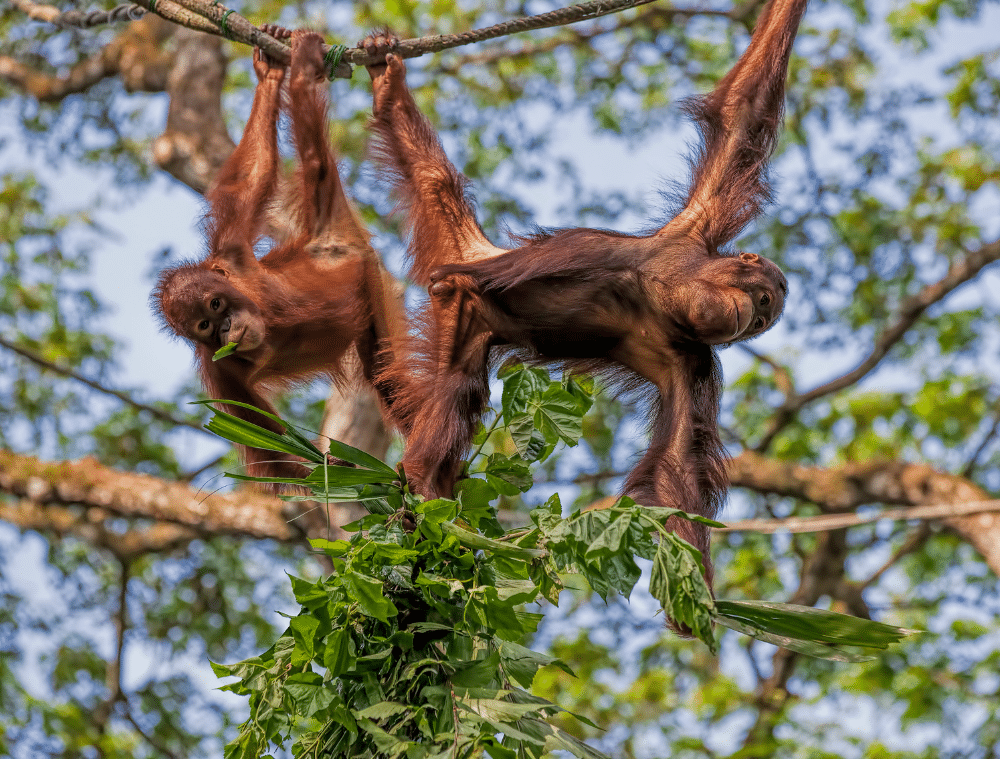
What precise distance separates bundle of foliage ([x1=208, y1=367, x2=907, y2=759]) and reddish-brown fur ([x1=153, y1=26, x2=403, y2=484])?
56.0 inches

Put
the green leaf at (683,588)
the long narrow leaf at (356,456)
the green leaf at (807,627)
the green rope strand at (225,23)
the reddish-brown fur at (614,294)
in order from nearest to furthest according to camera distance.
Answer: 1. the green leaf at (683,588)
2. the green leaf at (807,627)
3. the long narrow leaf at (356,456)
4. the reddish-brown fur at (614,294)
5. the green rope strand at (225,23)

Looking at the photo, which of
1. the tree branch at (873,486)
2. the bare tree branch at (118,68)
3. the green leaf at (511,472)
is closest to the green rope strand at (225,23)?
the green leaf at (511,472)

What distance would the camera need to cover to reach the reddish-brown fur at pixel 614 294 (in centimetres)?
360

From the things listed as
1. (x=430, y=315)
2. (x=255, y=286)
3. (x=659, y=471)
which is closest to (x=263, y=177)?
(x=255, y=286)

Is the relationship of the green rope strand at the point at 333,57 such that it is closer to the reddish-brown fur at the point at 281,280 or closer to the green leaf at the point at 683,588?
the reddish-brown fur at the point at 281,280

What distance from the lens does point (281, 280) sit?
172 inches

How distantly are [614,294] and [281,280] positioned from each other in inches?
59.1

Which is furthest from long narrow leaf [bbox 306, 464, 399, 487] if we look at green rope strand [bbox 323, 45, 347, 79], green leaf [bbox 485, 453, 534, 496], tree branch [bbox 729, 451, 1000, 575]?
tree branch [bbox 729, 451, 1000, 575]

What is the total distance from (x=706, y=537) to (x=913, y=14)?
7.55 meters

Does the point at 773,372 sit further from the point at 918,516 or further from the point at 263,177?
the point at 263,177

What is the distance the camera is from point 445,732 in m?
2.38

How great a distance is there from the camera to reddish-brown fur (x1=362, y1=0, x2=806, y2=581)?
11.8 feet

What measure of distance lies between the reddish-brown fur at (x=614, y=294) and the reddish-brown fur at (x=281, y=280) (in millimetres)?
396

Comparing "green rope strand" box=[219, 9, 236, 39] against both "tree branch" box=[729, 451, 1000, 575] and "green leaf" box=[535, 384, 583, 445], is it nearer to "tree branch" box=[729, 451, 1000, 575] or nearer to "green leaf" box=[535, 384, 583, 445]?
"green leaf" box=[535, 384, 583, 445]
